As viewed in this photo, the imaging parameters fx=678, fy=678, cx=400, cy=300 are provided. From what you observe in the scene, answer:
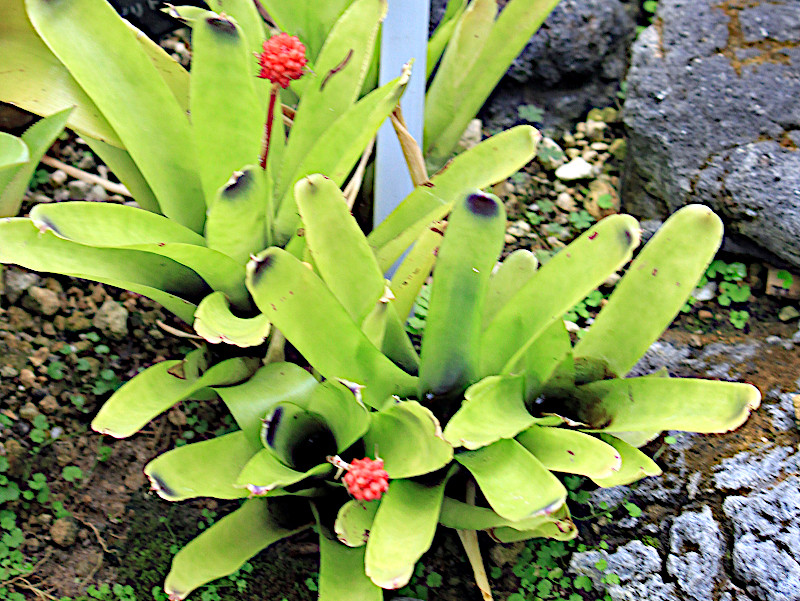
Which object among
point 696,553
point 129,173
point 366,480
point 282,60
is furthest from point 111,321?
point 696,553

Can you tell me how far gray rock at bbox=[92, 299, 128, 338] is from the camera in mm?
1389

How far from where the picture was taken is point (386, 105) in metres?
1.04

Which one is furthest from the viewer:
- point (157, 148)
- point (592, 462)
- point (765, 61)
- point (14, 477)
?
point (765, 61)

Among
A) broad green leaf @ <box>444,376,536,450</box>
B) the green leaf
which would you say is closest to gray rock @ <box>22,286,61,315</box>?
the green leaf

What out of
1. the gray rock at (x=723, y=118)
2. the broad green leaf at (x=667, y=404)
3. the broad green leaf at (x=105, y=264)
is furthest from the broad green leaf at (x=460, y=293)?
the gray rock at (x=723, y=118)

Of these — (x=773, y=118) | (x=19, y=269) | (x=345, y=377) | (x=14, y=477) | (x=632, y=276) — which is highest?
(x=773, y=118)

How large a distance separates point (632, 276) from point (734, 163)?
2.12 feet

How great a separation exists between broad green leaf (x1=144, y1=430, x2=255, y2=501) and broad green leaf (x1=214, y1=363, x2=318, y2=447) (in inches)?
1.3

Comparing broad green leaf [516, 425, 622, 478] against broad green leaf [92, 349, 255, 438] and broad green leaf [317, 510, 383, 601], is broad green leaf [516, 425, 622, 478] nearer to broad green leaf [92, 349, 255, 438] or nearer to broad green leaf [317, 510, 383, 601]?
broad green leaf [317, 510, 383, 601]

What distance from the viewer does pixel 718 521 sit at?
1.11 metres

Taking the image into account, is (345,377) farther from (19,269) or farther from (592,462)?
(19,269)

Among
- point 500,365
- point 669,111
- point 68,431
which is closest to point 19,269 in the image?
point 68,431

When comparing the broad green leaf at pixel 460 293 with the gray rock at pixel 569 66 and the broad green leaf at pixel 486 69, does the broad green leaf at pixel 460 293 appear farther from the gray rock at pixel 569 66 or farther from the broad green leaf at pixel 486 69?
→ the gray rock at pixel 569 66

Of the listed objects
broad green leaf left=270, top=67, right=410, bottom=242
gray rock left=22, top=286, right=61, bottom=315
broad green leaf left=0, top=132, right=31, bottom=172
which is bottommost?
gray rock left=22, top=286, right=61, bottom=315
